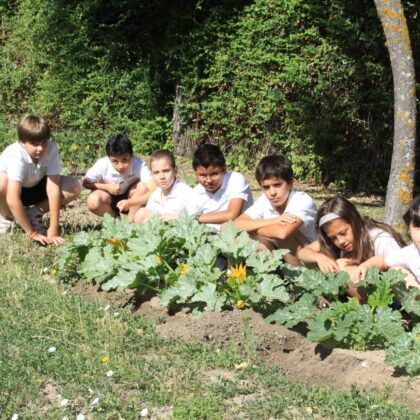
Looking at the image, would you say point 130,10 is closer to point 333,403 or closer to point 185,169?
point 185,169

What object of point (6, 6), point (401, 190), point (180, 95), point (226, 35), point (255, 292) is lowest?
point (255, 292)

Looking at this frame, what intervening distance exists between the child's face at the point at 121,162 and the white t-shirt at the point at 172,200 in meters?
0.56

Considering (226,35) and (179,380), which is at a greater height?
(226,35)

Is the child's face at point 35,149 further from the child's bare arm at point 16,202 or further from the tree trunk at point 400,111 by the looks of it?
the tree trunk at point 400,111

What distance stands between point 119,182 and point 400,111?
8.71ft

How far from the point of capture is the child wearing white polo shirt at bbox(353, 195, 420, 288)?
4852 mm

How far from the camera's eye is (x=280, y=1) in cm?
1085

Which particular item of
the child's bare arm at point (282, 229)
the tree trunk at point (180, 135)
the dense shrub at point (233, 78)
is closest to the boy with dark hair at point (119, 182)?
the child's bare arm at point (282, 229)

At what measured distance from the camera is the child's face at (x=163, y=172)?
22.1 ft

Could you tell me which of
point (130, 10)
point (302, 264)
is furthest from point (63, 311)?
point (130, 10)

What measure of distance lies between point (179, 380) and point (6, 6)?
48.9ft

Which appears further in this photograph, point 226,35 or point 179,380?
point 226,35

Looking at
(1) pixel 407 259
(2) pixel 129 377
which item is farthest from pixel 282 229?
(2) pixel 129 377

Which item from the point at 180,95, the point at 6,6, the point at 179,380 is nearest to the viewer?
the point at 179,380
